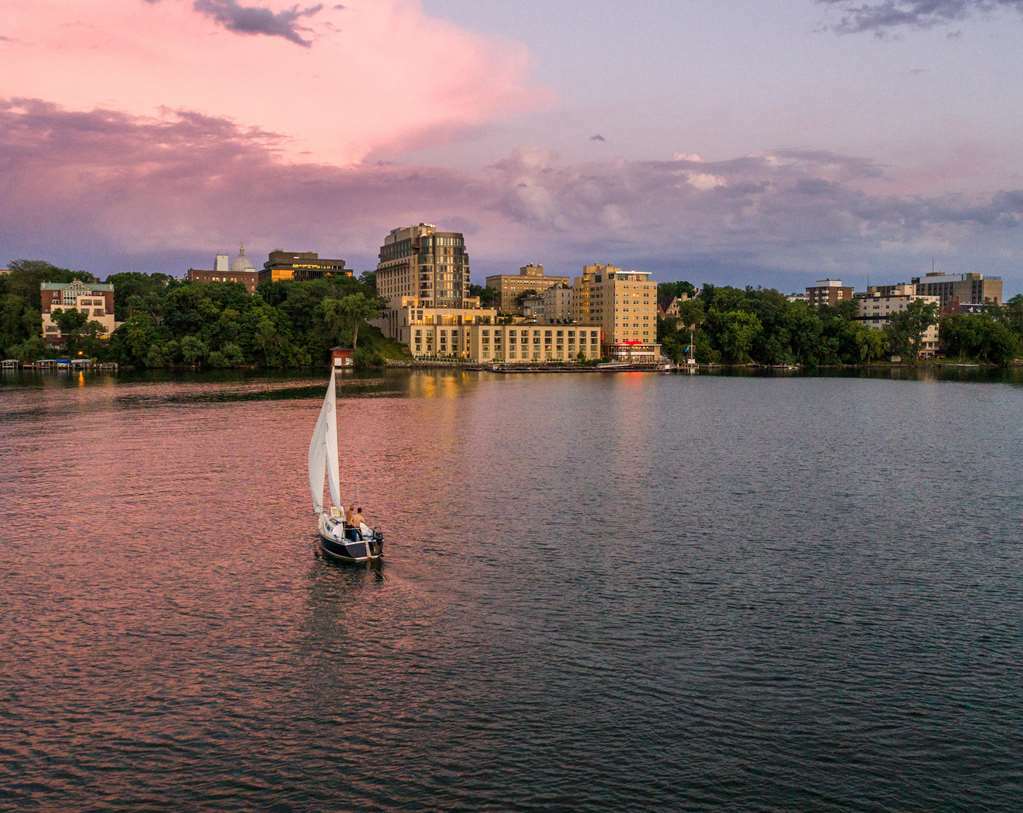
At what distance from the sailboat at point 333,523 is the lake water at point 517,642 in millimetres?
1449

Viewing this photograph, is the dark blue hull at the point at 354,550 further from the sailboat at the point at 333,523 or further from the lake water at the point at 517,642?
the lake water at the point at 517,642

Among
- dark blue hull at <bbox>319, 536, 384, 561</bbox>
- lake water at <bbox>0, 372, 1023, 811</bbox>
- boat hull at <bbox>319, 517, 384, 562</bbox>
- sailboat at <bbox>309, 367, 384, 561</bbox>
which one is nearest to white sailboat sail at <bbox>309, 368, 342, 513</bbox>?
sailboat at <bbox>309, 367, 384, 561</bbox>

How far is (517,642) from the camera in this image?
42.7 meters

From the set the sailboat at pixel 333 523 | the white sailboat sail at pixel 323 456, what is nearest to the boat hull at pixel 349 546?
the sailboat at pixel 333 523

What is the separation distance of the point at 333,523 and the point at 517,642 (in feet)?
65.8

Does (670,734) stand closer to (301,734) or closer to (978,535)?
(301,734)

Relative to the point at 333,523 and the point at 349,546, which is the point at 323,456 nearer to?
the point at 333,523

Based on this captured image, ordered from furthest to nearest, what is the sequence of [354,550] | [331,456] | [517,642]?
[331,456] → [354,550] → [517,642]

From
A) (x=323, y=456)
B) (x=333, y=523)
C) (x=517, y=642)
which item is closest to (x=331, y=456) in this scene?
(x=323, y=456)

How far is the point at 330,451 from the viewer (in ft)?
205

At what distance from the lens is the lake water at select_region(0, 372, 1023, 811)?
103 feet

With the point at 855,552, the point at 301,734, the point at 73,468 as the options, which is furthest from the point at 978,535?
the point at 73,468

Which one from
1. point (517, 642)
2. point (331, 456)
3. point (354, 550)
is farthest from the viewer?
point (331, 456)

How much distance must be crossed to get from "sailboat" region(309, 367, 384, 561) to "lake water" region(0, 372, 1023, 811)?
145 cm
